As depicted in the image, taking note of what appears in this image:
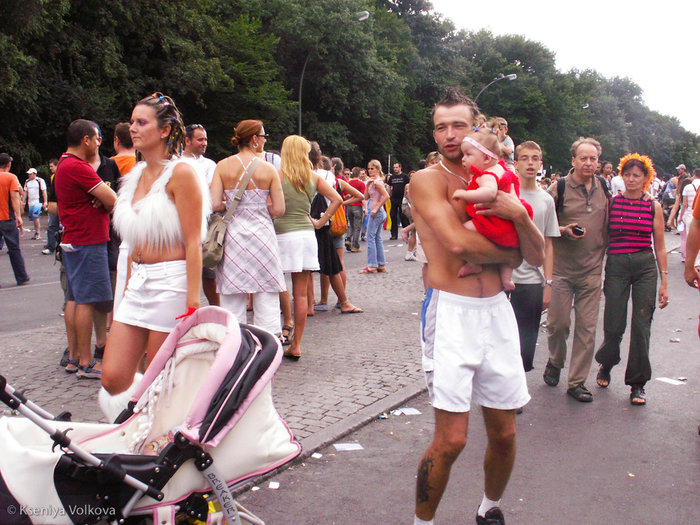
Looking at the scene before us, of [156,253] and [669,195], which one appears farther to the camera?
[669,195]

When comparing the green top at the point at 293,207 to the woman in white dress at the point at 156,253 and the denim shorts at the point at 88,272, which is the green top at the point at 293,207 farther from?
the woman in white dress at the point at 156,253

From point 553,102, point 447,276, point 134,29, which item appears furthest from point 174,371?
point 553,102

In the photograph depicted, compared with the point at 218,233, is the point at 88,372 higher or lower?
lower

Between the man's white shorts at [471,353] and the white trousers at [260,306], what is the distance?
2.74 m

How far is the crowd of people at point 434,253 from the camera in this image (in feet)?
10.3

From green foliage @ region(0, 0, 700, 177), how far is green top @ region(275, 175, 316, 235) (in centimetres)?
2230

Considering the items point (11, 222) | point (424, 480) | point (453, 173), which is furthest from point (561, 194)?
point (11, 222)

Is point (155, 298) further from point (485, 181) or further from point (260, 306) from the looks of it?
point (260, 306)

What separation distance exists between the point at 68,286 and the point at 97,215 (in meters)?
0.75

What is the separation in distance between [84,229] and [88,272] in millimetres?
364

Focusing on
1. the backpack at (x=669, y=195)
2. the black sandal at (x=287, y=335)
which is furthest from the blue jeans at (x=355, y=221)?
the backpack at (x=669, y=195)

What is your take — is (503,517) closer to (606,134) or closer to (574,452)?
(574,452)

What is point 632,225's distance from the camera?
18.7 ft

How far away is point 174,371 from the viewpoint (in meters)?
3.22
